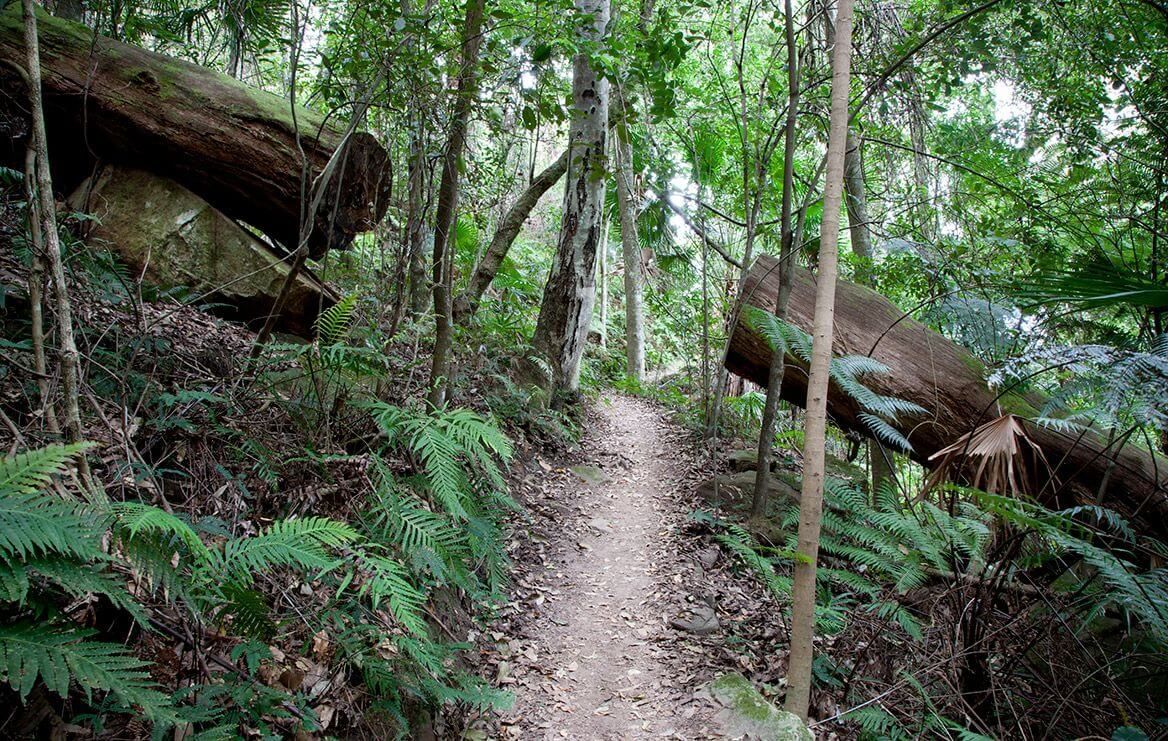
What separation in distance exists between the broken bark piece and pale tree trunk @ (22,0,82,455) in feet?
A: 6.79

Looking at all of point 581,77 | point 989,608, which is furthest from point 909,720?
point 581,77

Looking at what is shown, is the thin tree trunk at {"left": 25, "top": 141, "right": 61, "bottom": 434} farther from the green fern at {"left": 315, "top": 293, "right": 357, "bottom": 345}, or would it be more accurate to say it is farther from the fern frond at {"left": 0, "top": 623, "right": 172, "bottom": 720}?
the green fern at {"left": 315, "top": 293, "right": 357, "bottom": 345}

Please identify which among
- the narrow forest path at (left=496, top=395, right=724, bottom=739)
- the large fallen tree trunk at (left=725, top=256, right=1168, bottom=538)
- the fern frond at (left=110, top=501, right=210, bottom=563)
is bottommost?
the narrow forest path at (left=496, top=395, right=724, bottom=739)

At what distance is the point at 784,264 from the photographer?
4508 mm

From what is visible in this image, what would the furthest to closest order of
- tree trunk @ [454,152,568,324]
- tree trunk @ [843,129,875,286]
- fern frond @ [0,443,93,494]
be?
tree trunk @ [843,129,875,286]
tree trunk @ [454,152,568,324]
fern frond @ [0,443,93,494]

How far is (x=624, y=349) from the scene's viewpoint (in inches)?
675

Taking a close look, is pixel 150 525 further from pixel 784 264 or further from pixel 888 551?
pixel 784 264

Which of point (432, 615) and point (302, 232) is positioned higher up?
point (302, 232)

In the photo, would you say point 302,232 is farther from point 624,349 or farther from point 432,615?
point 624,349

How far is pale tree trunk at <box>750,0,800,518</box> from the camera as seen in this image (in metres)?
4.10

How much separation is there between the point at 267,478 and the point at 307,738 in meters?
1.30

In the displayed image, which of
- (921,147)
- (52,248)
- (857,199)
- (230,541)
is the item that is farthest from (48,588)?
(921,147)

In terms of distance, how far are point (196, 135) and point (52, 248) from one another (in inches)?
117

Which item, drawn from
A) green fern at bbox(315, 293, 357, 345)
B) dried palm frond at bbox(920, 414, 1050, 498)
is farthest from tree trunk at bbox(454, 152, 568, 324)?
dried palm frond at bbox(920, 414, 1050, 498)
